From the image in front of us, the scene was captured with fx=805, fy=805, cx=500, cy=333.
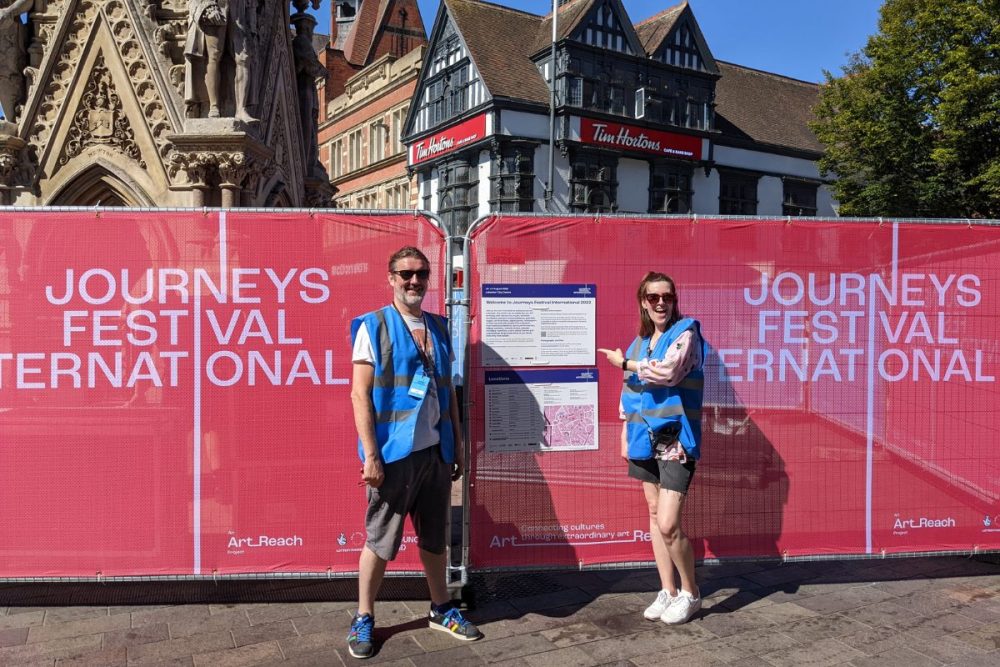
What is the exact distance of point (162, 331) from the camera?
14.5ft

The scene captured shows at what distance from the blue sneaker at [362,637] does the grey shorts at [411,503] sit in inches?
12.4

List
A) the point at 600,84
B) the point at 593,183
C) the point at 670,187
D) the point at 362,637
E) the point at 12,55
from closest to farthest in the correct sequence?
the point at 362,637 → the point at 12,55 → the point at 593,183 → the point at 600,84 → the point at 670,187

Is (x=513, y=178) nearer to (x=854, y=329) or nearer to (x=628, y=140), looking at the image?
(x=628, y=140)

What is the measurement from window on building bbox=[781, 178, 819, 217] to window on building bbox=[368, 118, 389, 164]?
71.0 ft

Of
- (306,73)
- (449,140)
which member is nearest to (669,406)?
(306,73)

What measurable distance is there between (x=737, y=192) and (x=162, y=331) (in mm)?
37926

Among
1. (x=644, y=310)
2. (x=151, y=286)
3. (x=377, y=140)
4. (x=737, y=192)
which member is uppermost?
(x=377, y=140)

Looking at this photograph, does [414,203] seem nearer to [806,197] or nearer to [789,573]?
[806,197]

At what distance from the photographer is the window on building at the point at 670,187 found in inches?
1404

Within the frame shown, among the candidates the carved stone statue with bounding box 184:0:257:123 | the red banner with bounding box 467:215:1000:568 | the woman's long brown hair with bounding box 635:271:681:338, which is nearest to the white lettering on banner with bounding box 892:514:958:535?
the red banner with bounding box 467:215:1000:568

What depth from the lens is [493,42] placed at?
34.3 m

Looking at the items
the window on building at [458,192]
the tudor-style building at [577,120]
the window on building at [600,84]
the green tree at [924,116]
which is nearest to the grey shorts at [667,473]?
the green tree at [924,116]

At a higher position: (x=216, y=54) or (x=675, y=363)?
(x=216, y=54)

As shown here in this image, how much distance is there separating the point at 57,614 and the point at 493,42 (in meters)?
33.1
